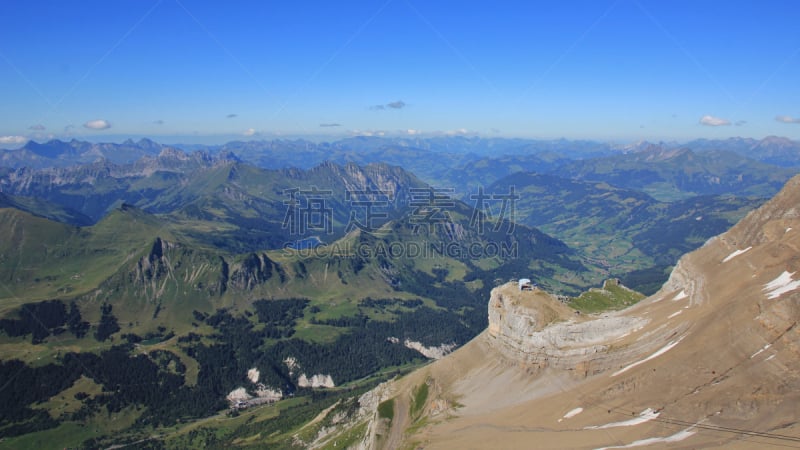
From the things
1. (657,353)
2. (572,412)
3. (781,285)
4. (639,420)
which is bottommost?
(572,412)

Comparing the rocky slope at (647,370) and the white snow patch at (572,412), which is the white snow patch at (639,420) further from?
the white snow patch at (572,412)

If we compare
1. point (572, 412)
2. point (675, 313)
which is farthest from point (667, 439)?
point (675, 313)

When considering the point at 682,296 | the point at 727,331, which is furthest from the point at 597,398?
the point at 682,296

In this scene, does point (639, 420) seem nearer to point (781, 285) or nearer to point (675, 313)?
point (675, 313)

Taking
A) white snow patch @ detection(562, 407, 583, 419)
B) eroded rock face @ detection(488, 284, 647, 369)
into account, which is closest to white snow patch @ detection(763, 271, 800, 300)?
eroded rock face @ detection(488, 284, 647, 369)

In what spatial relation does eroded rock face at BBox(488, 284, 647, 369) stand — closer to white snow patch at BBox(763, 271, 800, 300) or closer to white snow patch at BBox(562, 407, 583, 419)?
white snow patch at BBox(562, 407, 583, 419)

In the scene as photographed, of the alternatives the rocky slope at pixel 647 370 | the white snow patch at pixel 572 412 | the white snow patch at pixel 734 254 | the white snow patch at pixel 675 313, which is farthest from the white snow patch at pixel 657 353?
the white snow patch at pixel 734 254
